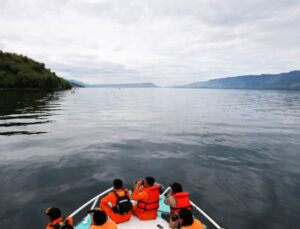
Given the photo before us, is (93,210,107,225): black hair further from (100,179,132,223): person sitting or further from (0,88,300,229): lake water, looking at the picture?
(0,88,300,229): lake water

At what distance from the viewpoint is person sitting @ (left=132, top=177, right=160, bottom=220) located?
751 cm

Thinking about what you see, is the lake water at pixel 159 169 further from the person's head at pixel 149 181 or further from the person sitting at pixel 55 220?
the person's head at pixel 149 181

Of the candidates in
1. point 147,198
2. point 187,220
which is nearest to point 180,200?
point 147,198

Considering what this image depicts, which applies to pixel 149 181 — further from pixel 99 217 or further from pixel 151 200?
pixel 99 217

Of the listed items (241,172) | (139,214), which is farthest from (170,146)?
(139,214)

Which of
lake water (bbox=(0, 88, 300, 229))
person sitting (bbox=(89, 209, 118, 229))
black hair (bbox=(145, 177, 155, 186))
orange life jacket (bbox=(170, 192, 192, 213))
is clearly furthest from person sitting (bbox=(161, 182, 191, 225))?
lake water (bbox=(0, 88, 300, 229))

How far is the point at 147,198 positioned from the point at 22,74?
179 meters

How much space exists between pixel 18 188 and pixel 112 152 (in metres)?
7.78

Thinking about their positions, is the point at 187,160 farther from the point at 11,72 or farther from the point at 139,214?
the point at 11,72

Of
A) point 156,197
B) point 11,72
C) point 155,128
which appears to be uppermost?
point 11,72

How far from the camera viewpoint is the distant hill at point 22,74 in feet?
461

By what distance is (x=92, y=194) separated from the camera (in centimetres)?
1081

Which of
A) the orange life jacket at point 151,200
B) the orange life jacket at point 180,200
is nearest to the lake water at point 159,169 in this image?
the orange life jacket at point 180,200

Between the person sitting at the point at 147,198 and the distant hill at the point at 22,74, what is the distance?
166533 millimetres
